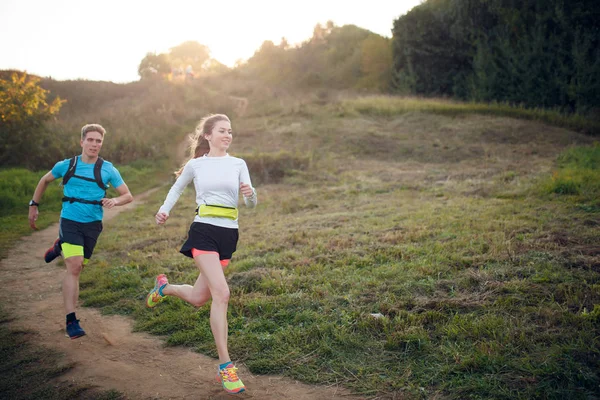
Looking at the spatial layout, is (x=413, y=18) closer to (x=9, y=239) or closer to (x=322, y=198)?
(x=322, y=198)

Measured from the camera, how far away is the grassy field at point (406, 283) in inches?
147

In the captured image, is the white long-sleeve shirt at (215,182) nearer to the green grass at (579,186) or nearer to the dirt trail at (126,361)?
the dirt trail at (126,361)

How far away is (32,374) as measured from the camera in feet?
13.1

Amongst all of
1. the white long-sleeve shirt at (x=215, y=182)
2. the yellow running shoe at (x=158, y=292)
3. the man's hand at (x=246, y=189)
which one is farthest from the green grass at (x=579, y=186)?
the yellow running shoe at (x=158, y=292)

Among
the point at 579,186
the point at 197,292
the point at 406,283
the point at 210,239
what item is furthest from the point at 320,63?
the point at 210,239

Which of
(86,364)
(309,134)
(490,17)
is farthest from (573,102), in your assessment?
(86,364)

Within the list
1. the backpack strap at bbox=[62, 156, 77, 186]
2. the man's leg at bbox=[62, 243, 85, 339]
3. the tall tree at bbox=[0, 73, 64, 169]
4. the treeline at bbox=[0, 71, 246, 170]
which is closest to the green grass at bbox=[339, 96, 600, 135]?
the treeline at bbox=[0, 71, 246, 170]

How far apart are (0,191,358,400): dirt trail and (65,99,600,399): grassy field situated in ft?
0.65

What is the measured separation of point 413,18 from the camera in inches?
1340

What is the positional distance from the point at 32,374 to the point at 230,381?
6.45 feet

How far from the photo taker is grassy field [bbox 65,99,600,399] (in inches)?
147

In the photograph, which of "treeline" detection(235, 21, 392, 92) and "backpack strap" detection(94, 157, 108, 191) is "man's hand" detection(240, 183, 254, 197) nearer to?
"backpack strap" detection(94, 157, 108, 191)

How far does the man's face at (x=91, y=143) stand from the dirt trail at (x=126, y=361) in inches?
79.8

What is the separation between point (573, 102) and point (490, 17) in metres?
8.22
